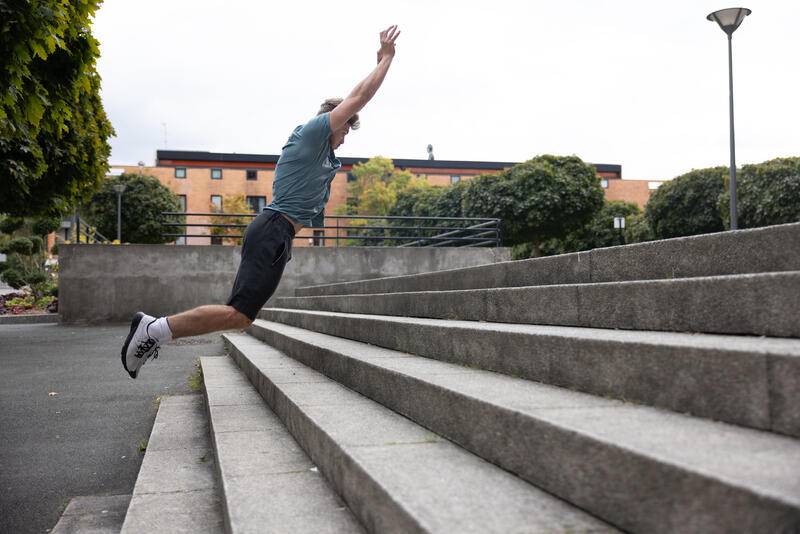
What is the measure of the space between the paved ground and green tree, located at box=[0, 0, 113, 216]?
2.67 metres

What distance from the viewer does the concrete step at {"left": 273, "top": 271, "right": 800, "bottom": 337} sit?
6.51 feet

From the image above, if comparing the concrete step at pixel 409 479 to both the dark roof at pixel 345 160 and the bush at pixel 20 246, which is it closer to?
the bush at pixel 20 246

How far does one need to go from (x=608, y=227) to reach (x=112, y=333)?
38589mm

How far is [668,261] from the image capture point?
302 cm

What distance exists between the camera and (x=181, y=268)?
541 inches

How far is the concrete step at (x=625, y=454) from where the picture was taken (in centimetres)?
118

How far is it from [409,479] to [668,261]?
6.26 ft

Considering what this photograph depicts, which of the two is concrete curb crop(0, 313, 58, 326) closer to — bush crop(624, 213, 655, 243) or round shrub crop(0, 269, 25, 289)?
round shrub crop(0, 269, 25, 289)

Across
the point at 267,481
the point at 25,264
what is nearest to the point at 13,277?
the point at 25,264

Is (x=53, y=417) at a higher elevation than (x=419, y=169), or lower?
lower

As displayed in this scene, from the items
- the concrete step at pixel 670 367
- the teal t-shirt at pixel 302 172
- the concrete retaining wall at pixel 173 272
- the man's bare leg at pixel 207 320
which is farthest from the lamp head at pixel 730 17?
the man's bare leg at pixel 207 320

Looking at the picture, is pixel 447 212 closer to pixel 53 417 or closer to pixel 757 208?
pixel 757 208

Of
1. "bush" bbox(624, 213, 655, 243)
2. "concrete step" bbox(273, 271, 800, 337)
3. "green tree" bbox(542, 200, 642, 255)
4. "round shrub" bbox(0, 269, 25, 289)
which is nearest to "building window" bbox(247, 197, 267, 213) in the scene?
"green tree" bbox(542, 200, 642, 255)

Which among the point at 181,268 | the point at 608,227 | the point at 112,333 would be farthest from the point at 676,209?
the point at 112,333
